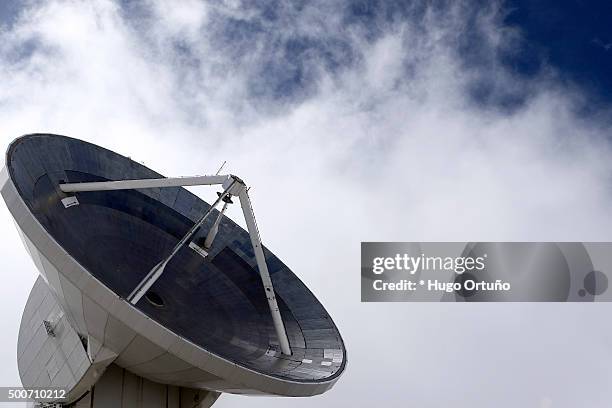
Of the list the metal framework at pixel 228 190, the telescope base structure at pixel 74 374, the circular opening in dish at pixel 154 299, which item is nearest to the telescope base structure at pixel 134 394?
the telescope base structure at pixel 74 374

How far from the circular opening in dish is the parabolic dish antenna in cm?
7

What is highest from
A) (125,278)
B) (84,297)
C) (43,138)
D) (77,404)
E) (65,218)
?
(43,138)

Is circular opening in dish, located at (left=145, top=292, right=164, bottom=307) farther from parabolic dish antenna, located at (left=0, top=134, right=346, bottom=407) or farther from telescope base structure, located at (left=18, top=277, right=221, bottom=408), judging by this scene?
telescope base structure, located at (left=18, top=277, right=221, bottom=408)

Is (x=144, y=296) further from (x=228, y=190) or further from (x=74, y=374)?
(x=228, y=190)

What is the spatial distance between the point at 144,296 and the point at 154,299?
2.22 ft

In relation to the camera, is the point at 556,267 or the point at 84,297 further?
the point at 556,267

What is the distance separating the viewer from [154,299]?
94.5 feet

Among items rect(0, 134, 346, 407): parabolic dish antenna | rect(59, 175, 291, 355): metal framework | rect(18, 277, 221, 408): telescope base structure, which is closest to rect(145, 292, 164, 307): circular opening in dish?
rect(0, 134, 346, 407): parabolic dish antenna

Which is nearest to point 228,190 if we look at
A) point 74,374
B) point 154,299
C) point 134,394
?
point 154,299

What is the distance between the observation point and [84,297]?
71.4 ft

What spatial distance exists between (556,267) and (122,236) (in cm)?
2165

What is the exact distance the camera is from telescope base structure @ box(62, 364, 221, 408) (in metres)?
27.6

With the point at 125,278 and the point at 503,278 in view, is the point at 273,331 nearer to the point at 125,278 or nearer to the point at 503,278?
the point at 125,278

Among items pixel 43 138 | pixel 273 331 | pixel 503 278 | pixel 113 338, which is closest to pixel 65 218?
pixel 43 138
